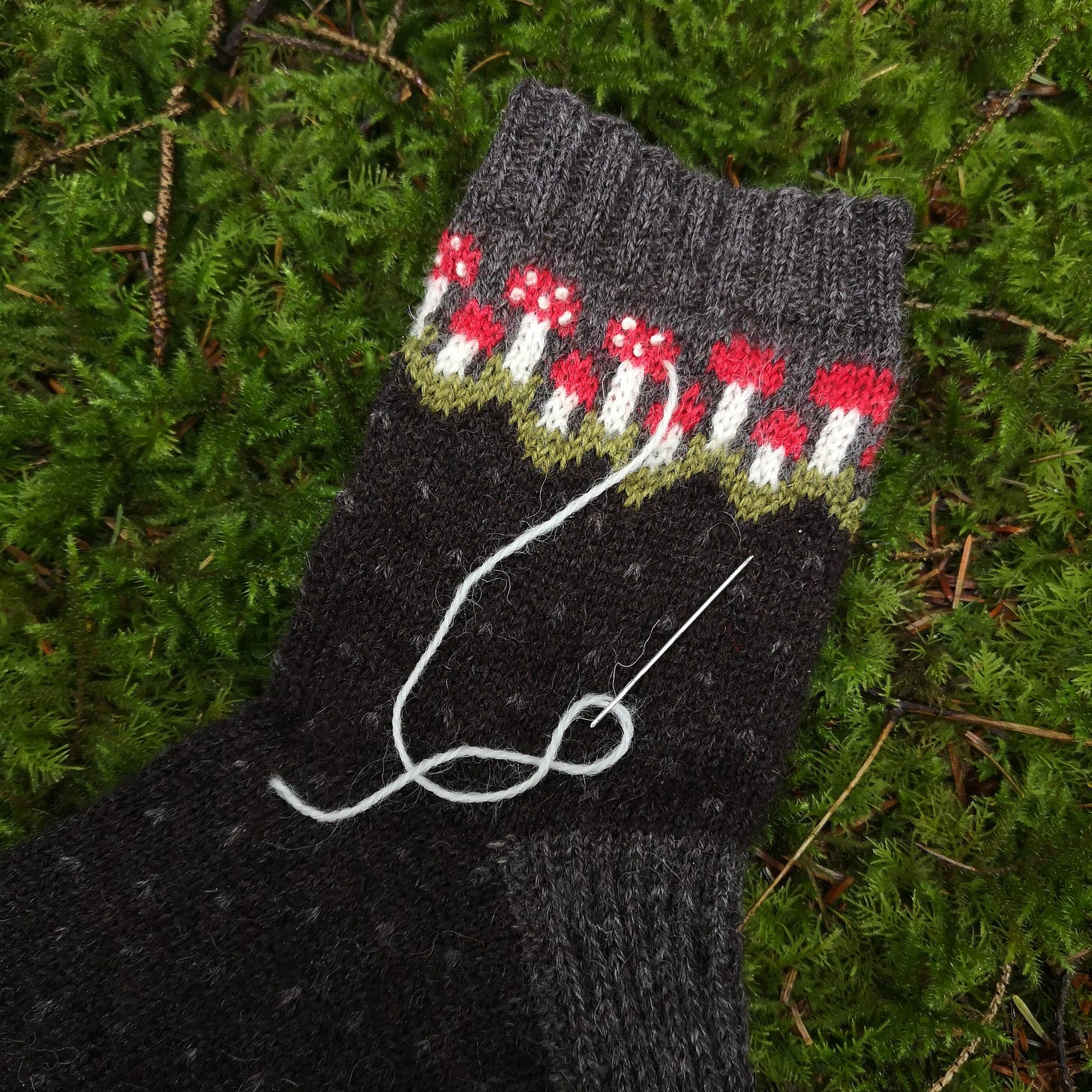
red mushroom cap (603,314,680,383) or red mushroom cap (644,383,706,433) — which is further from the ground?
red mushroom cap (603,314,680,383)

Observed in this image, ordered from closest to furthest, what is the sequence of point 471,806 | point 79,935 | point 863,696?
1. point 79,935
2. point 471,806
3. point 863,696

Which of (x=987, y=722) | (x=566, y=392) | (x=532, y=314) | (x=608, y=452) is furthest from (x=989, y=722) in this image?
(x=532, y=314)

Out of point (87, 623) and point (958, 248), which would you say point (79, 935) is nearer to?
point (87, 623)

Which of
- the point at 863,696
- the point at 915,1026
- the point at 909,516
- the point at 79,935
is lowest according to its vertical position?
the point at 79,935

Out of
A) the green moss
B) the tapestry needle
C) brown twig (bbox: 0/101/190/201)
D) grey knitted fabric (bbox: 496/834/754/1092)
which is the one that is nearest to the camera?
grey knitted fabric (bbox: 496/834/754/1092)

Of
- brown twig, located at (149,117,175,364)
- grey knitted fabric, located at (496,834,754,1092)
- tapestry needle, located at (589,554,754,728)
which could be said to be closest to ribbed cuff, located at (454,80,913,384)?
tapestry needle, located at (589,554,754,728)

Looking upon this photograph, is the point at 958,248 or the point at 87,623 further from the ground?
the point at 958,248

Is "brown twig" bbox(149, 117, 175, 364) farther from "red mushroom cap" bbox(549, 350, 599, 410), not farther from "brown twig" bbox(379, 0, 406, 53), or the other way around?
"red mushroom cap" bbox(549, 350, 599, 410)

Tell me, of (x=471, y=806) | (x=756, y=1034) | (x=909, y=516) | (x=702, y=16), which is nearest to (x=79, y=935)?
(x=471, y=806)
